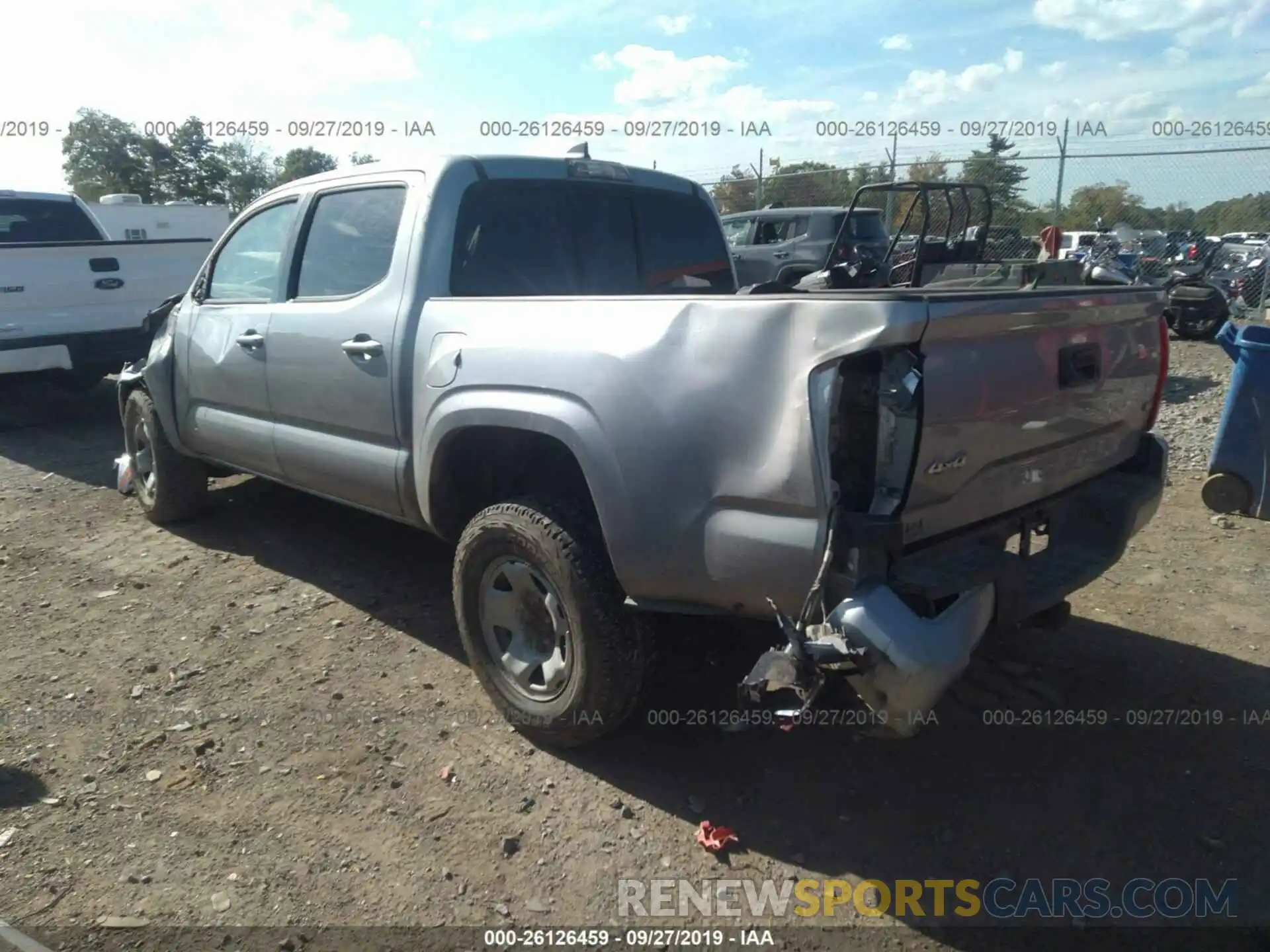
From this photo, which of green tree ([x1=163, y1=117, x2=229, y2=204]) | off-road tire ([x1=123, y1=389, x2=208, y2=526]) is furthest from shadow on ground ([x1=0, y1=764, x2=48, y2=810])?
green tree ([x1=163, y1=117, x2=229, y2=204])

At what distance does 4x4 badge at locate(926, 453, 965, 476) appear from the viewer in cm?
237

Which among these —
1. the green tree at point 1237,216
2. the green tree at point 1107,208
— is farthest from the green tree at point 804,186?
the green tree at point 1237,216

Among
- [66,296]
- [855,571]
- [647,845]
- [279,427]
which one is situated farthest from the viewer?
[66,296]

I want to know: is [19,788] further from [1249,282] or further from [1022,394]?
[1249,282]

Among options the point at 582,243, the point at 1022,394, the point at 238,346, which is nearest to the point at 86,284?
the point at 238,346

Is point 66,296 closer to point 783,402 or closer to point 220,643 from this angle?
point 220,643

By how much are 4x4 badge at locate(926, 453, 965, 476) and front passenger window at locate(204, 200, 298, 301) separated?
320 centimetres

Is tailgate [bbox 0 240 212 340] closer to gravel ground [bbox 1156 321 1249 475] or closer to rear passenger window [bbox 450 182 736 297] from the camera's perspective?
rear passenger window [bbox 450 182 736 297]

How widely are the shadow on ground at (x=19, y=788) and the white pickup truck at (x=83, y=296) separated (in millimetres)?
4729

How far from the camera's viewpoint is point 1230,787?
2.91 m

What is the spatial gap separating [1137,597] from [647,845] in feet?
9.25

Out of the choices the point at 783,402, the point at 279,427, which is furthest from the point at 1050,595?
the point at 279,427

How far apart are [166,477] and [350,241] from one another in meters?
→ 2.34

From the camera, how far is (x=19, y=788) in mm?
3051
